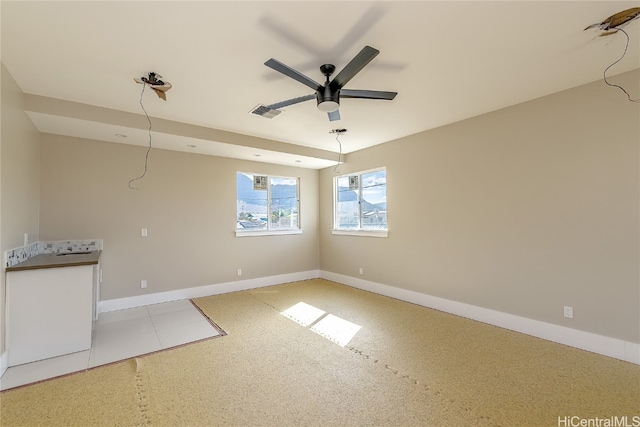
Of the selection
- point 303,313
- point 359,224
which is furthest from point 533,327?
point 359,224

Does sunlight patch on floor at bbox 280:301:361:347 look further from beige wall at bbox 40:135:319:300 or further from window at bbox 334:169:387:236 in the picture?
window at bbox 334:169:387:236

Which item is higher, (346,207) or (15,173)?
(15,173)

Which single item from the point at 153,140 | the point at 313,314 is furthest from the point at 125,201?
the point at 313,314

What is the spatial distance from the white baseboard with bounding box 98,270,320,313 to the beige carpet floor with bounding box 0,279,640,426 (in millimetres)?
1807

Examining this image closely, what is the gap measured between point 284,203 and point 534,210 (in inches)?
164

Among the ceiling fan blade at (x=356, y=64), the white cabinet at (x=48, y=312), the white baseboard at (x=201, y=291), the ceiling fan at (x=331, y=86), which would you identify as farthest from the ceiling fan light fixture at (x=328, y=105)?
the white baseboard at (x=201, y=291)

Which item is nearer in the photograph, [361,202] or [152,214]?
[152,214]

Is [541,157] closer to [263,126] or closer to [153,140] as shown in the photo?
[263,126]

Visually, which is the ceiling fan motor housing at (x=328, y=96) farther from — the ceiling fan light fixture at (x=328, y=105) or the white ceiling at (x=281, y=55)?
the white ceiling at (x=281, y=55)

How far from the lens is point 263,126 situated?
399 centimetres

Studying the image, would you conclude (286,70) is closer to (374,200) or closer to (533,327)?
(374,200)

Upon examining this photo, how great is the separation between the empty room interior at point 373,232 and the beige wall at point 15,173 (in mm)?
45

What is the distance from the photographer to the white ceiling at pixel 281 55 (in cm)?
185

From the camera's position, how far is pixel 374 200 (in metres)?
5.16
